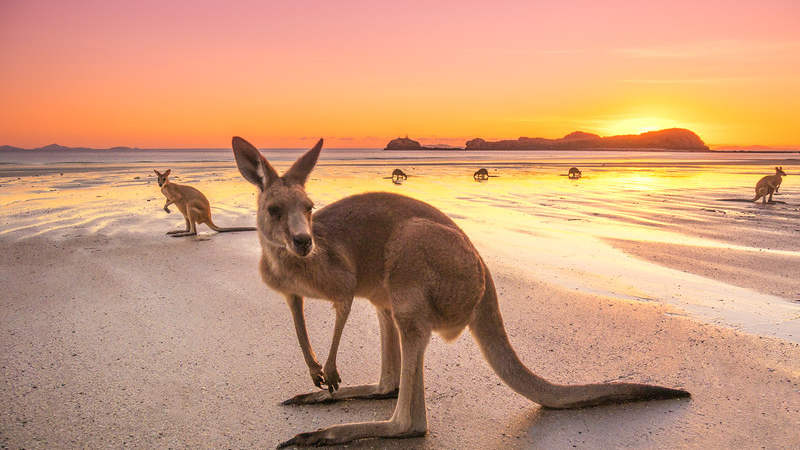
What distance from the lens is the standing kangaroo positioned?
2.20 m

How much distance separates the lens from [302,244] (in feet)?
6.69

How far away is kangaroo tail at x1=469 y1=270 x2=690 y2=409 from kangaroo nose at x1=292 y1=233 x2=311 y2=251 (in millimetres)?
966

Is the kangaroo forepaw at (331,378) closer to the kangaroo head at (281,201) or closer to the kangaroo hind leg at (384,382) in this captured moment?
the kangaroo hind leg at (384,382)

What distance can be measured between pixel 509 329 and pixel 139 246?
207 inches

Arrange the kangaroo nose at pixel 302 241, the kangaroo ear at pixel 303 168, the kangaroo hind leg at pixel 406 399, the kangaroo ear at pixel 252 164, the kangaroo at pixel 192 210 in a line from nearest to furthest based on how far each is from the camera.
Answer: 1. the kangaroo nose at pixel 302 241
2. the kangaroo hind leg at pixel 406 399
3. the kangaroo ear at pixel 252 164
4. the kangaroo ear at pixel 303 168
5. the kangaroo at pixel 192 210

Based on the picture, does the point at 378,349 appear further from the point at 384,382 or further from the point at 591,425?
the point at 591,425

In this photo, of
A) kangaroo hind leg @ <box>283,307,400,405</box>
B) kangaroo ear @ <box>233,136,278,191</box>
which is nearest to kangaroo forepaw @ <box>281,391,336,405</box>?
kangaroo hind leg @ <box>283,307,400,405</box>

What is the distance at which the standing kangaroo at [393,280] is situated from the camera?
2.20 m

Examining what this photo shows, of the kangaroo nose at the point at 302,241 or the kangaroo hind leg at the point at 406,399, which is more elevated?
the kangaroo nose at the point at 302,241

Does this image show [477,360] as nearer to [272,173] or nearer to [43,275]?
[272,173]

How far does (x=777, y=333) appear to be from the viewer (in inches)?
131

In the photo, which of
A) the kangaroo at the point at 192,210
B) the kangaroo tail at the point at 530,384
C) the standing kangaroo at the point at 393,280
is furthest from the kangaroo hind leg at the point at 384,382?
the kangaroo at the point at 192,210

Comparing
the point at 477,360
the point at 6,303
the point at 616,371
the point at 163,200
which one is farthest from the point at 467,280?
the point at 163,200

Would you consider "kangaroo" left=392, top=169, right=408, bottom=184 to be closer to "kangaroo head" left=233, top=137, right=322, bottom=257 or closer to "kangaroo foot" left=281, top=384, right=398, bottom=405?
"kangaroo foot" left=281, top=384, right=398, bottom=405
